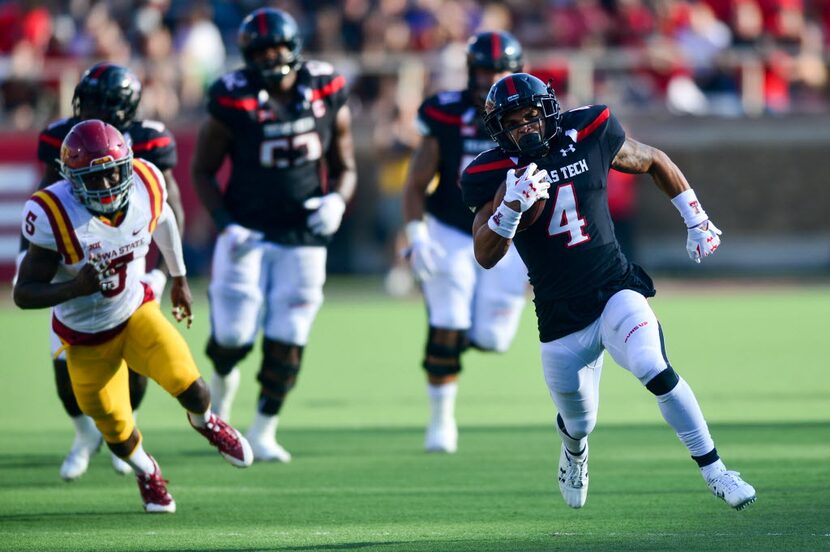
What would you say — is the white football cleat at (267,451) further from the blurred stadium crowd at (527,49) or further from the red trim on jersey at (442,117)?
the blurred stadium crowd at (527,49)

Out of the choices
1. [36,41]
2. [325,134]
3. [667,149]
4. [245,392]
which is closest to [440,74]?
[667,149]

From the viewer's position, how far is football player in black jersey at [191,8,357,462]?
735 cm

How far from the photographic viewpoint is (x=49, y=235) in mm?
5738

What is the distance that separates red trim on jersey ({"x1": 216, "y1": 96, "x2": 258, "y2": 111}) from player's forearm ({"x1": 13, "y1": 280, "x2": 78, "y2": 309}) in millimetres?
1977

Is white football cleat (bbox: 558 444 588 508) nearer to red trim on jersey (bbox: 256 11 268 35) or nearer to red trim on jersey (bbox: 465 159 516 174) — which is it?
red trim on jersey (bbox: 465 159 516 174)

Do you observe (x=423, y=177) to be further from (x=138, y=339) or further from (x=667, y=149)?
(x=667, y=149)

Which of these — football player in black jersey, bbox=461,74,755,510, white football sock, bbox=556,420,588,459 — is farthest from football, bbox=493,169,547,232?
white football sock, bbox=556,420,588,459

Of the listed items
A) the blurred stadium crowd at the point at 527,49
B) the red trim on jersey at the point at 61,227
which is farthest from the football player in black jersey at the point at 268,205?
the blurred stadium crowd at the point at 527,49

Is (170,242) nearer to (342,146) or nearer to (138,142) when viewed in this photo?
(138,142)

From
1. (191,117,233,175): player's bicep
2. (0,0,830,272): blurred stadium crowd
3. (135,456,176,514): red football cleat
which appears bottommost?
(0,0,830,272): blurred stadium crowd

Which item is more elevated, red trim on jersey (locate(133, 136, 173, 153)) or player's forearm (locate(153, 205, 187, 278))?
red trim on jersey (locate(133, 136, 173, 153))

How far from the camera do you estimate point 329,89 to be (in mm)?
7637

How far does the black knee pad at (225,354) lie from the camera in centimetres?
747

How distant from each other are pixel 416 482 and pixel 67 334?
174cm
